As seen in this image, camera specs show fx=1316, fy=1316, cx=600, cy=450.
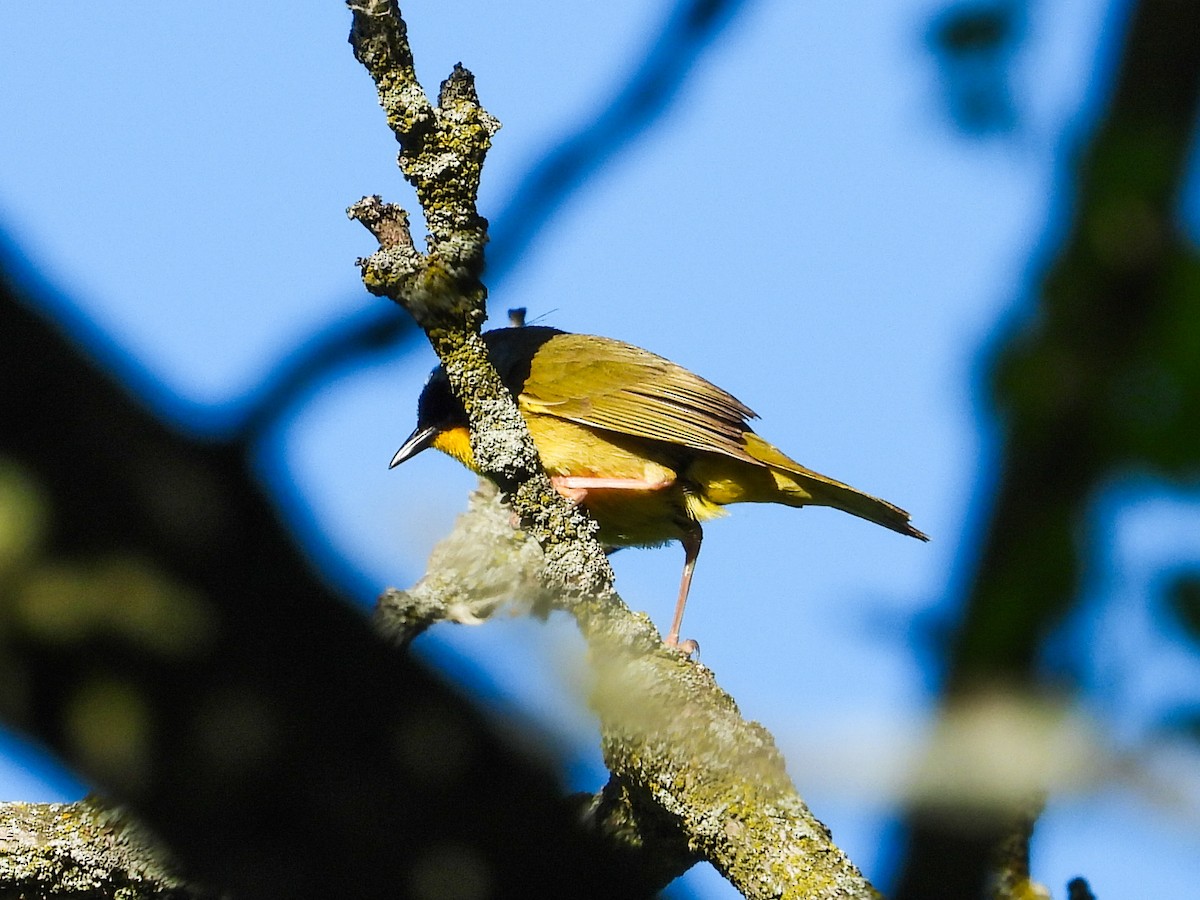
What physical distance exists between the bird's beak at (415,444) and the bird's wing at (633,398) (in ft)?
1.69

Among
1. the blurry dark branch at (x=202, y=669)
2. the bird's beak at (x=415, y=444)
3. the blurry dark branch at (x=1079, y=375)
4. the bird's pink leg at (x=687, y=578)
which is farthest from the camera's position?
the bird's beak at (x=415, y=444)

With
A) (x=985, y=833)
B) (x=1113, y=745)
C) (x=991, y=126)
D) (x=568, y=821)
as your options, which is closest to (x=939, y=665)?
(x=985, y=833)

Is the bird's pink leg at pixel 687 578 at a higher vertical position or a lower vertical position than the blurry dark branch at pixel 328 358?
higher

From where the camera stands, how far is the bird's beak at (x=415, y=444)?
21.3 feet

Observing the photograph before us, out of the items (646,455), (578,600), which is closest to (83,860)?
(578,600)

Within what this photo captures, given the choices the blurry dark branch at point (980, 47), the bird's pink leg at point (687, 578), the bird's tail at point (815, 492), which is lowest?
the blurry dark branch at point (980, 47)

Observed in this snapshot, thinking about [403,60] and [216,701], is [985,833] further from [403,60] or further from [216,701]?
[403,60]

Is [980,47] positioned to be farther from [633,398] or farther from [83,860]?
[633,398]

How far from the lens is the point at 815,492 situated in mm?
6109

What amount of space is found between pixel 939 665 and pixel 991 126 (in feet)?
2.11

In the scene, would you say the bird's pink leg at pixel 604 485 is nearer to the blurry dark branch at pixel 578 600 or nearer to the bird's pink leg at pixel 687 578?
the bird's pink leg at pixel 687 578

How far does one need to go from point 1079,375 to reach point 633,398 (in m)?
5.53

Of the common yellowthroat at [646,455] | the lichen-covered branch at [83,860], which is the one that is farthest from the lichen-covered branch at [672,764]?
the common yellowthroat at [646,455]

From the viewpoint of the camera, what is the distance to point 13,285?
111cm
